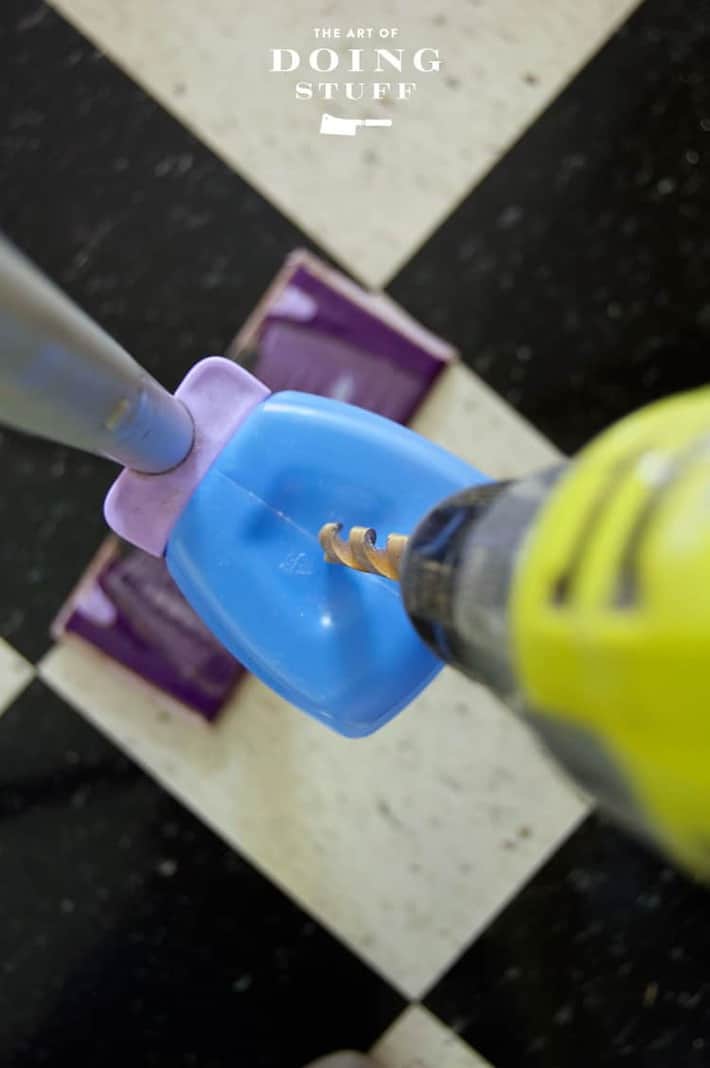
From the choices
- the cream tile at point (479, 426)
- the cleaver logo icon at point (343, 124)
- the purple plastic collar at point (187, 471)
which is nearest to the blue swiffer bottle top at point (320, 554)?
the purple plastic collar at point (187, 471)

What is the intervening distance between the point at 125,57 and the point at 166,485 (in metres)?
0.42

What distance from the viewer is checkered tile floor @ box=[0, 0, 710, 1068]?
67 centimetres

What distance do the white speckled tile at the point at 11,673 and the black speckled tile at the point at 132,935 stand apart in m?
0.02

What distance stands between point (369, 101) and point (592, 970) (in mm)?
678

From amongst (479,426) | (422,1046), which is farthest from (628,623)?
(422,1046)

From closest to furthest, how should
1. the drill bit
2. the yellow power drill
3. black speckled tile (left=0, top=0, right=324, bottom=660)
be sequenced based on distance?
1. the yellow power drill
2. the drill bit
3. black speckled tile (left=0, top=0, right=324, bottom=660)

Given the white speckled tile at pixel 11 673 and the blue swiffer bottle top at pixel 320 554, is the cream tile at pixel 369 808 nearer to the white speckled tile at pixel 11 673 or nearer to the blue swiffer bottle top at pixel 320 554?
the white speckled tile at pixel 11 673

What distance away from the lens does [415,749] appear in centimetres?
67

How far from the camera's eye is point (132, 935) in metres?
0.68

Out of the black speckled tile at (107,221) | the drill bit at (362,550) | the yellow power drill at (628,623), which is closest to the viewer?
the yellow power drill at (628,623)

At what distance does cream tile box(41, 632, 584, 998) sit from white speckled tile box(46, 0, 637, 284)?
1.18ft

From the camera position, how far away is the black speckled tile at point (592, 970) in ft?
2.19

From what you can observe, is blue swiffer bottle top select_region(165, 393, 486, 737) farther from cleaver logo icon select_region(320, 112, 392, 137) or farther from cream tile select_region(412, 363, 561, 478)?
cleaver logo icon select_region(320, 112, 392, 137)

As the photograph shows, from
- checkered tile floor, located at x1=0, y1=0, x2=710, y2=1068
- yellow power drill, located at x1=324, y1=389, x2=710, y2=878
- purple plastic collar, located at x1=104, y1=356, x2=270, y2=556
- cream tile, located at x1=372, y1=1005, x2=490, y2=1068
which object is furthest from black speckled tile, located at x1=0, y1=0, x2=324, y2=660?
yellow power drill, located at x1=324, y1=389, x2=710, y2=878
